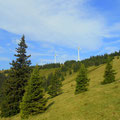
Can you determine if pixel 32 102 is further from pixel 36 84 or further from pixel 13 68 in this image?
pixel 13 68

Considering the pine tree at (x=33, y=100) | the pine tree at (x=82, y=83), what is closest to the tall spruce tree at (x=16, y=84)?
the pine tree at (x=33, y=100)

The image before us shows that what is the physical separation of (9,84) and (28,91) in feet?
30.7

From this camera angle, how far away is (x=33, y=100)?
926 inches

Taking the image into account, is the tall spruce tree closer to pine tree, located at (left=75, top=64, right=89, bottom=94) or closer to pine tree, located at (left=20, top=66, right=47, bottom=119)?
pine tree, located at (left=20, top=66, right=47, bottom=119)

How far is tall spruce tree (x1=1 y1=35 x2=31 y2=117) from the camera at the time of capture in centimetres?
2898

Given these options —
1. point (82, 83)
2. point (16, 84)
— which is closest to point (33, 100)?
point (16, 84)

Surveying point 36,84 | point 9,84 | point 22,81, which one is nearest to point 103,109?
point 36,84

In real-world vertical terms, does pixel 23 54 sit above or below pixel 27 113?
above

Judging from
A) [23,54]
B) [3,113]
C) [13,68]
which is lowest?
[3,113]

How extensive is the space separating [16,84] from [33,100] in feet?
30.8

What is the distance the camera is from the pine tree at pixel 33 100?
22.6m

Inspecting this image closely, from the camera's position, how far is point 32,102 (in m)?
23.2

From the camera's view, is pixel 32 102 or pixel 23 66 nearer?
pixel 32 102

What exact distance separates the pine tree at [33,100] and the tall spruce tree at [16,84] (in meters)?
7.38
